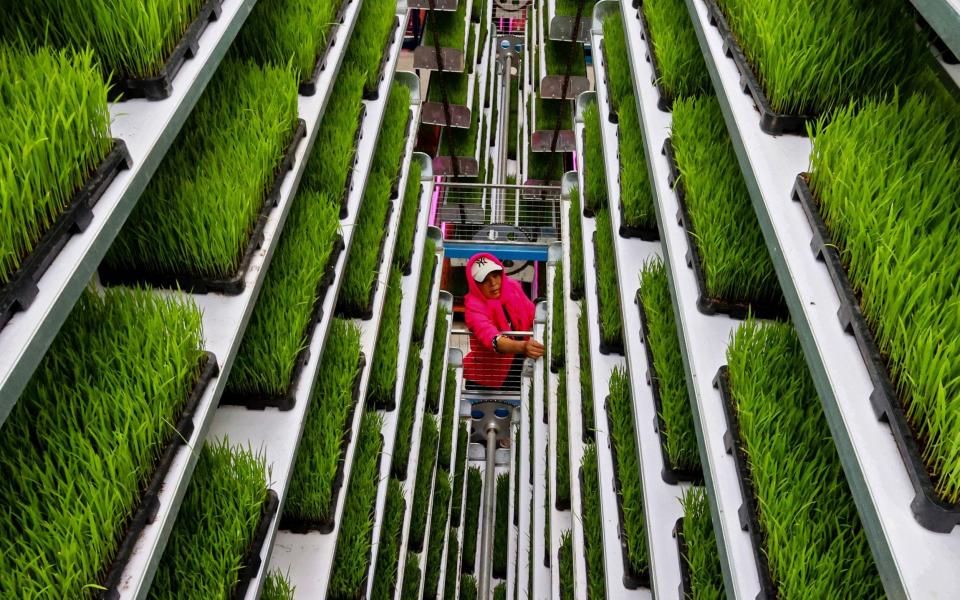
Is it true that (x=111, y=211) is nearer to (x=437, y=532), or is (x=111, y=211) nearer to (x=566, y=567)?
(x=566, y=567)

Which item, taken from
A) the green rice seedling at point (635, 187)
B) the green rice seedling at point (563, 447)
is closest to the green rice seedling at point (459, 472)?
the green rice seedling at point (563, 447)

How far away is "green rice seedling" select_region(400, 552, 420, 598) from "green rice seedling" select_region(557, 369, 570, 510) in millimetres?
622

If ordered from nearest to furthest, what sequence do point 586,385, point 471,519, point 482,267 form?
point 586,385 < point 471,519 < point 482,267

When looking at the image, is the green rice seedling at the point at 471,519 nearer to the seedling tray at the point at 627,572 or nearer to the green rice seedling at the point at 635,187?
the seedling tray at the point at 627,572

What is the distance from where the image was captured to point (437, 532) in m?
2.99

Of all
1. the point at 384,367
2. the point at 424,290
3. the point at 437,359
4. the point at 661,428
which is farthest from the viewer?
the point at 437,359

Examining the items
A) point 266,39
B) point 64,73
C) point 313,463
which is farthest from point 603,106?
point 64,73

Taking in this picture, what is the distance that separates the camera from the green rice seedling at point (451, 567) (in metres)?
3.10

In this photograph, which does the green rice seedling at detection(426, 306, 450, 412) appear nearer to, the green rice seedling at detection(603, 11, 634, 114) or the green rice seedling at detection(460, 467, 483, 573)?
the green rice seedling at detection(460, 467, 483, 573)

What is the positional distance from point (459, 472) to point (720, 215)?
2.68 meters

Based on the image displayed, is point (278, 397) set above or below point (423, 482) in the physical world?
above

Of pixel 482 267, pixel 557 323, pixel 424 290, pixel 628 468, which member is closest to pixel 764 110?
pixel 628 468

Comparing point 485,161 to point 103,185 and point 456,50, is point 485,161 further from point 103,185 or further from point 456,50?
point 103,185

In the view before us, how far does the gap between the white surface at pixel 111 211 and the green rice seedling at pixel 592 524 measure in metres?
1.37
